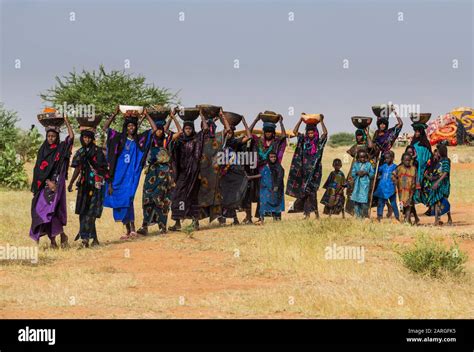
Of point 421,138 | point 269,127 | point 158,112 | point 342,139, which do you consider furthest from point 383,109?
point 342,139

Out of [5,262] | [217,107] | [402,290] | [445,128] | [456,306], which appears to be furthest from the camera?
[445,128]

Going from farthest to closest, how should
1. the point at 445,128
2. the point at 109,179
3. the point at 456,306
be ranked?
the point at 445,128, the point at 109,179, the point at 456,306

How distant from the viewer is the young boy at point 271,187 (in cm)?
1684

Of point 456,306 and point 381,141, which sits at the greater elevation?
point 381,141

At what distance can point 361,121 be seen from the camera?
17.2 meters

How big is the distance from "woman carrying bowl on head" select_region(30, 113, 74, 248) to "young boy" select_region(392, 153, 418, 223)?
6303 millimetres

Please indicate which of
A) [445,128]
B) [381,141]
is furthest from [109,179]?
[445,128]

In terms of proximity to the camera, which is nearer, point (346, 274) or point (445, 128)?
point (346, 274)

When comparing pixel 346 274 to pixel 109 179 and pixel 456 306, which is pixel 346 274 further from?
pixel 109 179

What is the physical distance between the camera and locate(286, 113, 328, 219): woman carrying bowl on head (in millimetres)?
17484

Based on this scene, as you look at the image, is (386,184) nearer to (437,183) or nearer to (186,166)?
(437,183)

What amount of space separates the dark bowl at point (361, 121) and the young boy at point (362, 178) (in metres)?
0.62

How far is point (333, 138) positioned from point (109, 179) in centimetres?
5768
